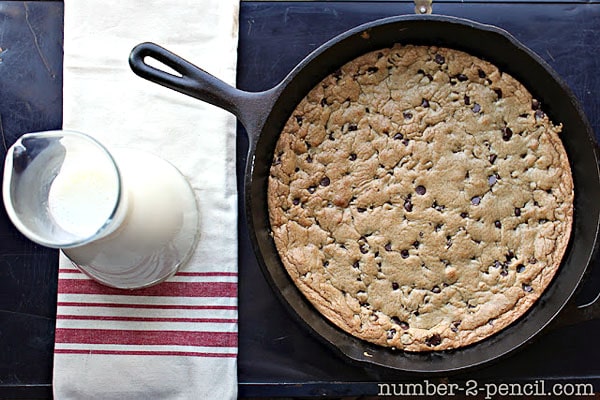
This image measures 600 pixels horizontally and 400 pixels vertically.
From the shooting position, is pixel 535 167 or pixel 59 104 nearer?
pixel 535 167

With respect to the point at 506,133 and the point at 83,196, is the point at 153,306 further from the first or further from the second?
the point at 506,133

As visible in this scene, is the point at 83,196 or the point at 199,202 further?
the point at 199,202

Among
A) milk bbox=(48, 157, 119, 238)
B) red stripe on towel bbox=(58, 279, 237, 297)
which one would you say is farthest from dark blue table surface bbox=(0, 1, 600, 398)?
milk bbox=(48, 157, 119, 238)

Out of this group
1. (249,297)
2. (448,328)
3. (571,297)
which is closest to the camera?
(571,297)

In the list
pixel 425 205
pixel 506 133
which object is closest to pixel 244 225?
pixel 425 205

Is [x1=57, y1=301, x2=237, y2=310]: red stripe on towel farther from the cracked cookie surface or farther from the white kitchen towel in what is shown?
the cracked cookie surface

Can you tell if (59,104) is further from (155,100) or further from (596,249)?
(596,249)

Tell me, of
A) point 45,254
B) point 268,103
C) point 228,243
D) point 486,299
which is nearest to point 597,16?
point 486,299
